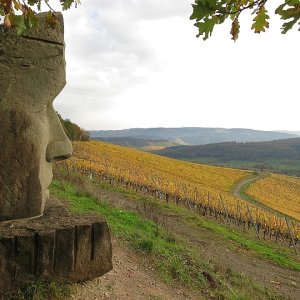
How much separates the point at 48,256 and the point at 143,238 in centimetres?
477

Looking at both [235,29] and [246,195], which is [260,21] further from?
[246,195]

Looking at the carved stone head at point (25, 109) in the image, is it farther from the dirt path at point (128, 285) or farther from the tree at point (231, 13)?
the tree at point (231, 13)

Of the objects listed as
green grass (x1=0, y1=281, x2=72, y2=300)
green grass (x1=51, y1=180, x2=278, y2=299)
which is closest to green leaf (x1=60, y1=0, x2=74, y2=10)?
green grass (x1=0, y1=281, x2=72, y2=300)

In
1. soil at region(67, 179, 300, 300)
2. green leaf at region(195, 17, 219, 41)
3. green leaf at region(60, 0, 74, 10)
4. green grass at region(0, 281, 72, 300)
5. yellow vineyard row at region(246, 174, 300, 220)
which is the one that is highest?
green leaf at region(60, 0, 74, 10)

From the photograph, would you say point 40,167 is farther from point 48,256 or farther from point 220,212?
point 220,212

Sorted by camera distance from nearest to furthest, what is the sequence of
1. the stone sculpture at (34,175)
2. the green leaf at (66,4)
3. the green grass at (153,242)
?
the green leaf at (66,4), the stone sculpture at (34,175), the green grass at (153,242)

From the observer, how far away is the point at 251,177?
71938 millimetres

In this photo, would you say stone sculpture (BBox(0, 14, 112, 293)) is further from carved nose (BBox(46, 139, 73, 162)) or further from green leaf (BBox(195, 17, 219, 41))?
green leaf (BBox(195, 17, 219, 41))

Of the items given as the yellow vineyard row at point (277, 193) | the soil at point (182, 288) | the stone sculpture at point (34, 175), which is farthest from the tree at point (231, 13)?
the yellow vineyard row at point (277, 193)

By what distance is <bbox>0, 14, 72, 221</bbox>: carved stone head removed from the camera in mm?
5422

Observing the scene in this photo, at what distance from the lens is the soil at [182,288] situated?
20.7 feet

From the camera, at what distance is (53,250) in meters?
5.26

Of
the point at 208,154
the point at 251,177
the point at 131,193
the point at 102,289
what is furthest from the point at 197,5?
the point at 208,154

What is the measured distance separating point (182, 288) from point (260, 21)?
611 cm
